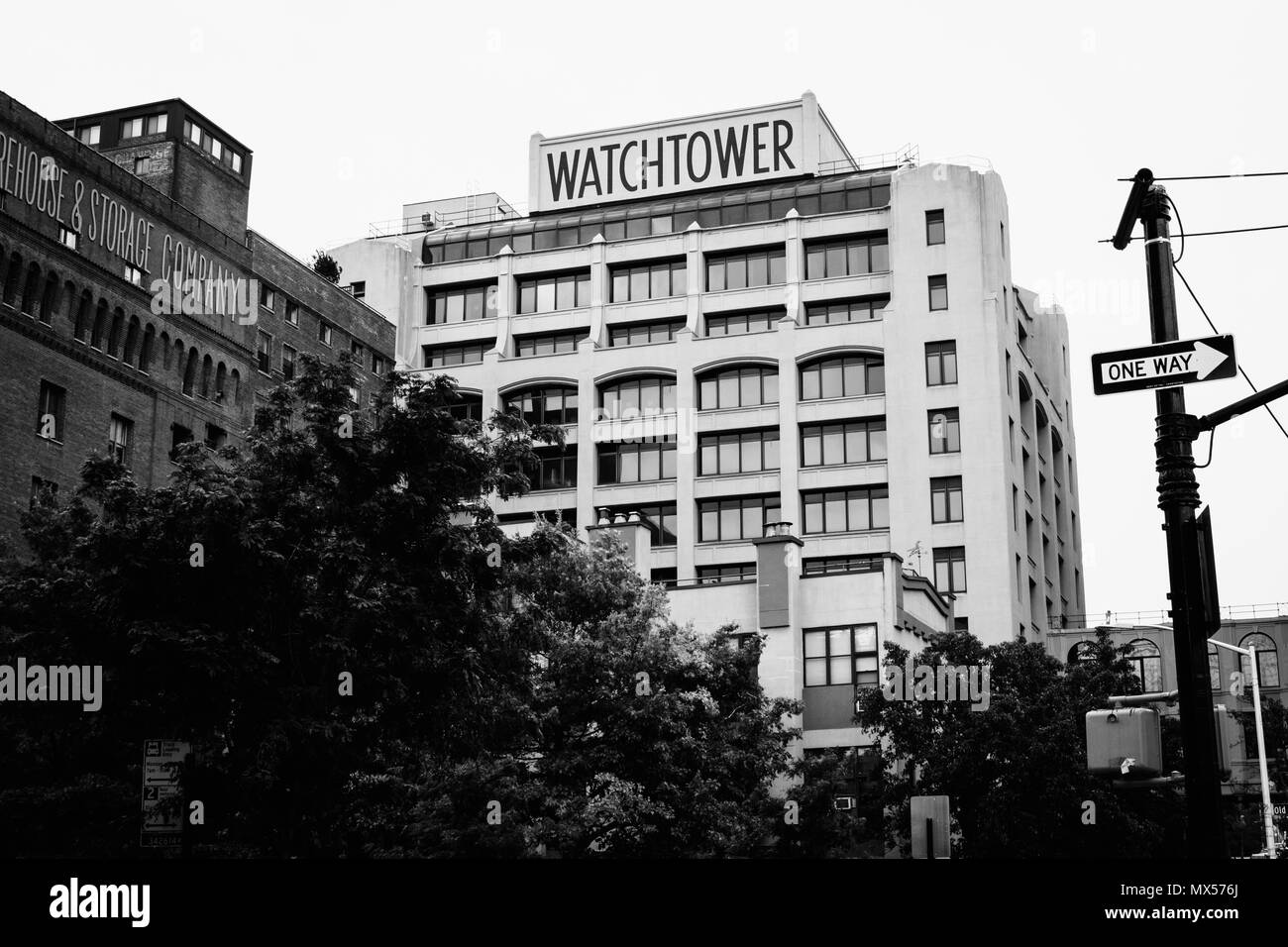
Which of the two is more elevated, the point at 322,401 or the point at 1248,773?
the point at 322,401

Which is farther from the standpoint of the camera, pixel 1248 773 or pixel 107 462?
pixel 1248 773

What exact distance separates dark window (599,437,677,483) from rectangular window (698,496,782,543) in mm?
3307

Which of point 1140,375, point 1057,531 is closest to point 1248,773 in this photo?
point 1057,531

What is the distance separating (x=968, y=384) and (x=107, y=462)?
185ft

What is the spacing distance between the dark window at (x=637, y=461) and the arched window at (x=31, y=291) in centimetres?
3694

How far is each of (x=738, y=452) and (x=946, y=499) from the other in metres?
11.8

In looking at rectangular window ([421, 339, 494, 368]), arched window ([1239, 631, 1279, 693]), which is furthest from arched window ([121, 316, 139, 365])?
arched window ([1239, 631, 1279, 693])

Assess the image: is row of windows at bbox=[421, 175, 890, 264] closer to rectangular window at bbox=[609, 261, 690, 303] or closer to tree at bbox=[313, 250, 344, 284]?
rectangular window at bbox=[609, 261, 690, 303]

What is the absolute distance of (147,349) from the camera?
58.6 meters

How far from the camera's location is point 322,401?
28.6 m

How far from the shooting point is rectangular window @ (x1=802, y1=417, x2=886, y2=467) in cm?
7900

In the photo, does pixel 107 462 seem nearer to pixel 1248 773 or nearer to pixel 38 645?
pixel 38 645
